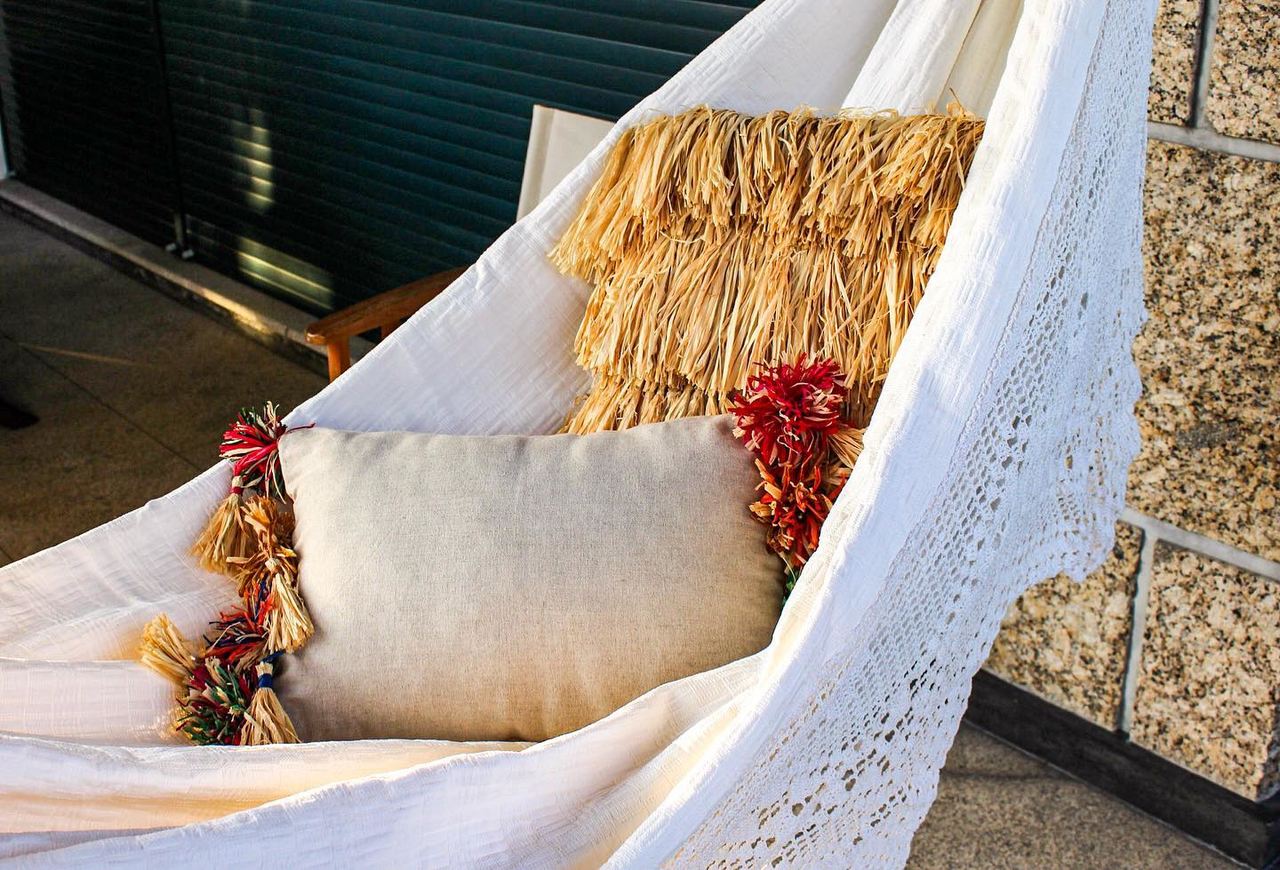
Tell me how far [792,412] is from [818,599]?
0.29 m

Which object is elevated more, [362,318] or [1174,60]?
[1174,60]

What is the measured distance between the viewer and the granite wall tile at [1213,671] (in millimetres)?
1682

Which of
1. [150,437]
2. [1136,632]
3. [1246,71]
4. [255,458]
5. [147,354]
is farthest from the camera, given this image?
[147,354]

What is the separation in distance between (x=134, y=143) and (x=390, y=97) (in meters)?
1.60

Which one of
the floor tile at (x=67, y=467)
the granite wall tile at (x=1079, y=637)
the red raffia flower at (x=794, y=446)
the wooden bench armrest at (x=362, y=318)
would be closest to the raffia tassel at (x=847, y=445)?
the red raffia flower at (x=794, y=446)

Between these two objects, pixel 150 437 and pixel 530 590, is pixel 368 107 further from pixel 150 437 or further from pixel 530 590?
pixel 530 590

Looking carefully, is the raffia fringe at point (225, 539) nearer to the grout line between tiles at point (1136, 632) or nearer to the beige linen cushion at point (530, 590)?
the beige linen cushion at point (530, 590)

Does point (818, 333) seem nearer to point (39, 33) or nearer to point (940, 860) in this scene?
point (940, 860)

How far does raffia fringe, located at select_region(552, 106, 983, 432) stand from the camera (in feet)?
4.13

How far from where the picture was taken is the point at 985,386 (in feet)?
3.53

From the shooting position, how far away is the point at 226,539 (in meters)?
1.30

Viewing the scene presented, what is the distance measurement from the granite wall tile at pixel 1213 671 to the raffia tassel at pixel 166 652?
4.29ft

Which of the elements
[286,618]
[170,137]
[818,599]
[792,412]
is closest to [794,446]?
[792,412]

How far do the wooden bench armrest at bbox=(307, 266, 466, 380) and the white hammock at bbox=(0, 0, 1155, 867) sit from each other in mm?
437
